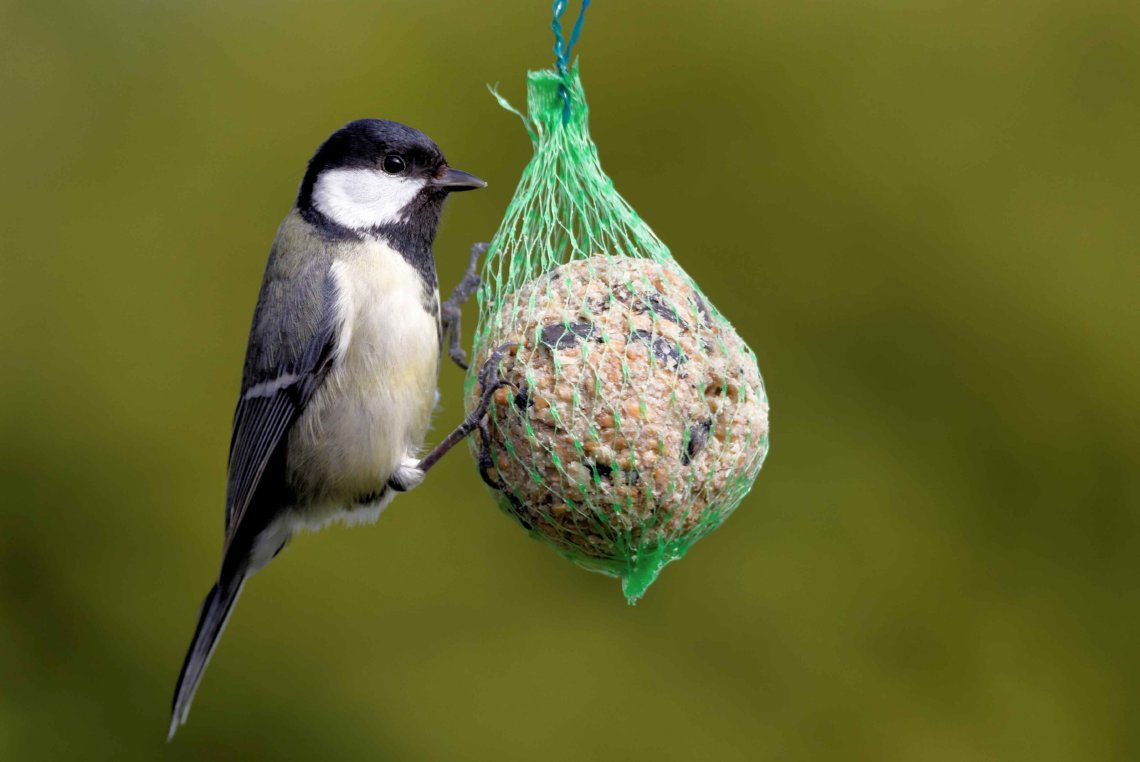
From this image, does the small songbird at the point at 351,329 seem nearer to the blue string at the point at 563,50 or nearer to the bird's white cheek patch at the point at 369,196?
the bird's white cheek patch at the point at 369,196

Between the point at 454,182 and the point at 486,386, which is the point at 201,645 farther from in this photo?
the point at 454,182

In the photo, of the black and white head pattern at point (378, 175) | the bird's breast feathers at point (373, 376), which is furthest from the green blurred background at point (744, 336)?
the black and white head pattern at point (378, 175)

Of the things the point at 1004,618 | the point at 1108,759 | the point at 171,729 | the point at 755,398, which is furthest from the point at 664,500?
the point at 1108,759

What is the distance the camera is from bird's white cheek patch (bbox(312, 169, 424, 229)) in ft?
8.21

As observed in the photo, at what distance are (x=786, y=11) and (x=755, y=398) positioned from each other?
1.65m

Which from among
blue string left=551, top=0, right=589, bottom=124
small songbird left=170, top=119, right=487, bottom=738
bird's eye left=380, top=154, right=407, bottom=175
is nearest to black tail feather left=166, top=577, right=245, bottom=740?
small songbird left=170, top=119, right=487, bottom=738

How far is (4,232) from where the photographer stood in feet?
11.5

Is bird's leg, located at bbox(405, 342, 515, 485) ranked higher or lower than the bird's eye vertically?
lower

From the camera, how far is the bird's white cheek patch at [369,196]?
8.21ft

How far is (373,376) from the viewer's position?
8.15 ft

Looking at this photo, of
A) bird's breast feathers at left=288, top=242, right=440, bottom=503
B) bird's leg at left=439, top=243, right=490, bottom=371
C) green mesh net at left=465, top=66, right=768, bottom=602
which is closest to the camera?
green mesh net at left=465, top=66, right=768, bottom=602

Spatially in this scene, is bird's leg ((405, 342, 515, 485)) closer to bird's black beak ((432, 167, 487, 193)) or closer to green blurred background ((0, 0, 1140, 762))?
bird's black beak ((432, 167, 487, 193))

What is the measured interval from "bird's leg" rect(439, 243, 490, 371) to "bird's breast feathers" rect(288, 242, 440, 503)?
0.55 ft

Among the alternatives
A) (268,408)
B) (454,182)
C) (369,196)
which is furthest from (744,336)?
(268,408)
